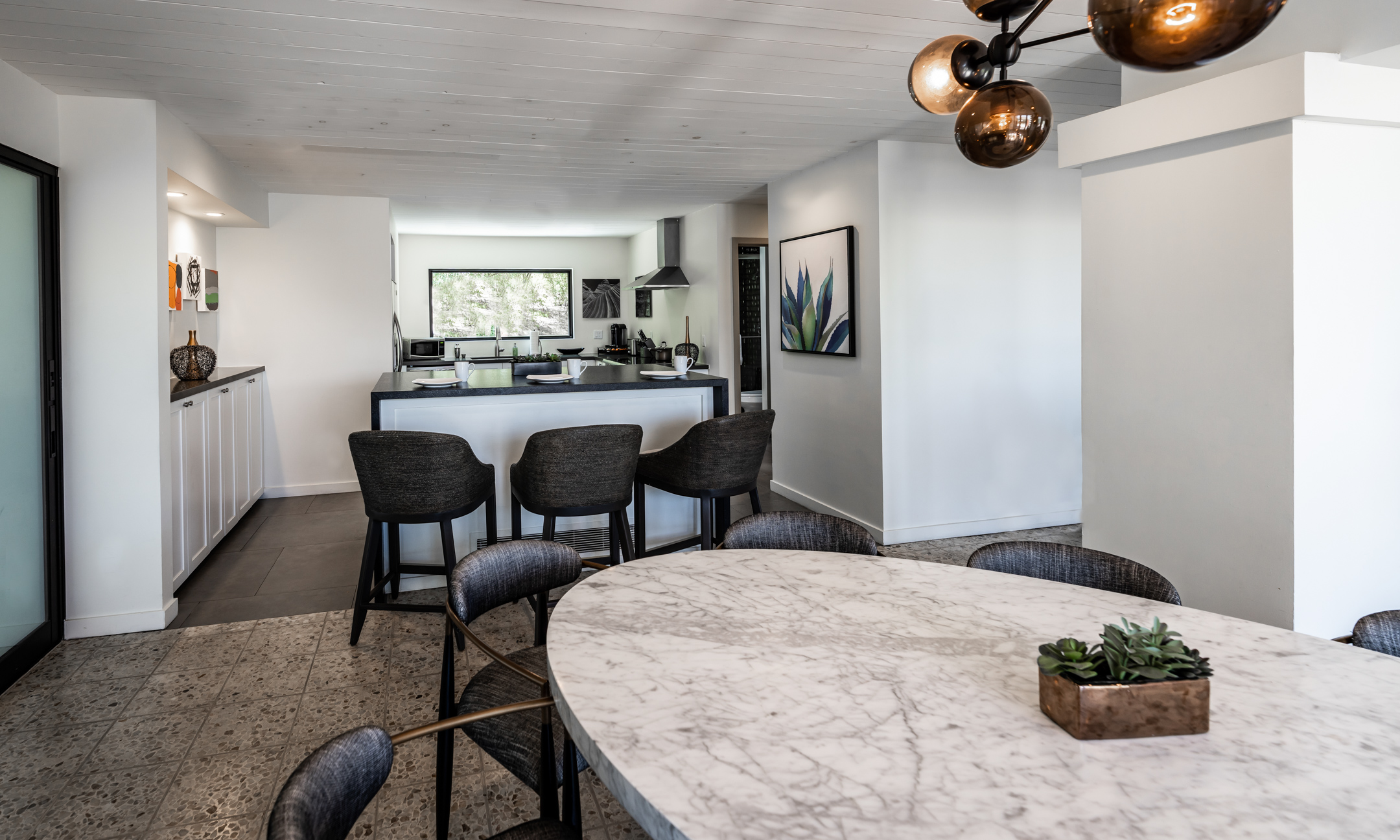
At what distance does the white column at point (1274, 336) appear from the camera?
7.80ft

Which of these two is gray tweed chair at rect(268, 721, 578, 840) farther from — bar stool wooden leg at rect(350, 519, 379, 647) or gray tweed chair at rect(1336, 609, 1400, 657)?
bar stool wooden leg at rect(350, 519, 379, 647)

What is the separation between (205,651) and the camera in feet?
10.7

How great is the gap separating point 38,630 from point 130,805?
1.47 meters

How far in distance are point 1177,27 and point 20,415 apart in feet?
12.2

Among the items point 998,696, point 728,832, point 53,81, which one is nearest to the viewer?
point 728,832

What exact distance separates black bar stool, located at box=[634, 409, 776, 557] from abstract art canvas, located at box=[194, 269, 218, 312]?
3.59m

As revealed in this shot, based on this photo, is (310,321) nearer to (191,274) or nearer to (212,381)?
(191,274)

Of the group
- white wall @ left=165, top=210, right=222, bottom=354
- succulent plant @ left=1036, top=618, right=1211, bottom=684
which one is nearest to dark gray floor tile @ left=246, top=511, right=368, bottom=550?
white wall @ left=165, top=210, right=222, bottom=354

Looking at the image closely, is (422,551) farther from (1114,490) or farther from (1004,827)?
(1004,827)

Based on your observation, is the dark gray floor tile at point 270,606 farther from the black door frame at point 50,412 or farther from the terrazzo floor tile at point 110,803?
the terrazzo floor tile at point 110,803

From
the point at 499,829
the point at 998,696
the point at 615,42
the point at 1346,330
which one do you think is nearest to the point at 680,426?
the point at 615,42

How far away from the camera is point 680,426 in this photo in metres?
4.34

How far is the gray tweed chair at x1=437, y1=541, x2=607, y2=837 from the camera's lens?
1.53 metres

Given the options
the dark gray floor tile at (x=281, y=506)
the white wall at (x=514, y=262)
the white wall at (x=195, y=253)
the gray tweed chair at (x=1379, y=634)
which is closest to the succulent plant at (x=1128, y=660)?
the gray tweed chair at (x=1379, y=634)
